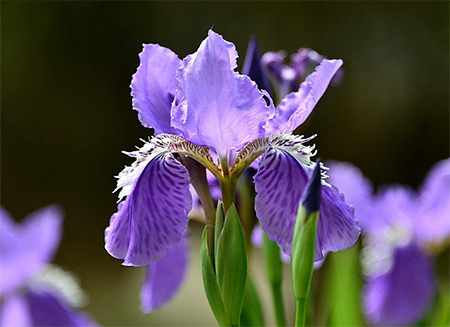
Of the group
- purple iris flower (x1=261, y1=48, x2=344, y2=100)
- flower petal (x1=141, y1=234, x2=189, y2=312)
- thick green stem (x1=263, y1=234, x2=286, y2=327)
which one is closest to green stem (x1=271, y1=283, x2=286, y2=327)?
thick green stem (x1=263, y1=234, x2=286, y2=327)

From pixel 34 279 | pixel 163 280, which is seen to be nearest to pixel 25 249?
pixel 34 279

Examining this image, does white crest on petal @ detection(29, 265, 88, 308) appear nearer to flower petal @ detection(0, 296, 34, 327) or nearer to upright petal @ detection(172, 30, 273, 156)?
flower petal @ detection(0, 296, 34, 327)

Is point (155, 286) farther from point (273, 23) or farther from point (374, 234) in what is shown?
point (273, 23)

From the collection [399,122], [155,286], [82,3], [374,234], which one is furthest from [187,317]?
[155,286]

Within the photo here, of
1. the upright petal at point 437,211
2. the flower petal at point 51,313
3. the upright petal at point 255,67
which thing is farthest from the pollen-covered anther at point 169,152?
the upright petal at point 437,211

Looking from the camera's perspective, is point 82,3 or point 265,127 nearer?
point 265,127

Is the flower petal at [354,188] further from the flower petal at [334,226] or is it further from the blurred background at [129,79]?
the blurred background at [129,79]

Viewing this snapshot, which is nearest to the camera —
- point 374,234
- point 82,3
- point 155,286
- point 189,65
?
point 189,65

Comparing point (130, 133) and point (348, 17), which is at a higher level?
point (348, 17)
